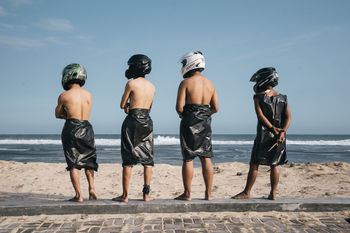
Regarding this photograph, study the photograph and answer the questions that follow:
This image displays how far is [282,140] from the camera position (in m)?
5.07

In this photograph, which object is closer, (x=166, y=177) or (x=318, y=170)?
(x=166, y=177)

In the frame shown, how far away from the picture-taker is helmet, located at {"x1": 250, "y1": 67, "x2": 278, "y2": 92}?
5121mm

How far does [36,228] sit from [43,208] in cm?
66

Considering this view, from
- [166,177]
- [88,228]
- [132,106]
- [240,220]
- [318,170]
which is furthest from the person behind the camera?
[318,170]

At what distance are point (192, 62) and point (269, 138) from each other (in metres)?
1.92

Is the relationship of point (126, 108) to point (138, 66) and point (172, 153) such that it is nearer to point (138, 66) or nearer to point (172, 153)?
point (138, 66)

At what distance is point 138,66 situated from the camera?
4.95 metres

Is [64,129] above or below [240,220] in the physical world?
above

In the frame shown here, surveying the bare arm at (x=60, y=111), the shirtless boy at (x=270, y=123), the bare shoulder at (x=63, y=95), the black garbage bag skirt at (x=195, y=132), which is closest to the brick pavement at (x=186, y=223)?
the shirtless boy at (x=270, y=123)

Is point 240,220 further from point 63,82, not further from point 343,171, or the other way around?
point 343,171

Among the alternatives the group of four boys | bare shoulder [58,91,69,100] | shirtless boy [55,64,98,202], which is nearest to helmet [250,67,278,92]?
the group of four boys

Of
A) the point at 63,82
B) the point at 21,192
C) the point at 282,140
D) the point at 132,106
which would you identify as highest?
the point at 63,82

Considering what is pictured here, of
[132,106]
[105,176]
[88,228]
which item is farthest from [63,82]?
[105,176]

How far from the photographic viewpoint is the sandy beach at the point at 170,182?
23.5ft
